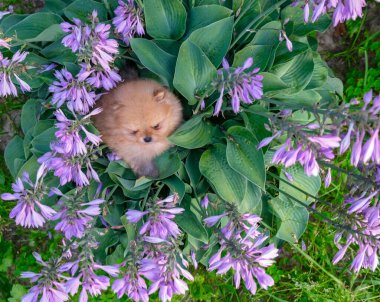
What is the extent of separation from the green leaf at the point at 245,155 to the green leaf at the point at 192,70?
0.32 metres

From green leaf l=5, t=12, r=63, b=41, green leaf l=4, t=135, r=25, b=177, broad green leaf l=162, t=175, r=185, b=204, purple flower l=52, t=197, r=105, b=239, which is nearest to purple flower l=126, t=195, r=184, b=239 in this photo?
purple flower l=52, t=197, r=105, b=239

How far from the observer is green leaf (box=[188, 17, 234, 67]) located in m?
2.45

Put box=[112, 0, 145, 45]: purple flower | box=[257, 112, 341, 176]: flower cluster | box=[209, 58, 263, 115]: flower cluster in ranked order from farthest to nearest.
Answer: box=[112, 0, 145, 45]: purple flower
box=[209, 58, 263, 115]: flower cluster
box=[257, 112, 341, 176]: flower cluster

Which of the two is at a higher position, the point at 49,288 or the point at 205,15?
the point at 205,15

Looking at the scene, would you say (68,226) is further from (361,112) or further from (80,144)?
(361,112)

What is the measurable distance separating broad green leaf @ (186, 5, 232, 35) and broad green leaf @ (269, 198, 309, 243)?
4.10 ft

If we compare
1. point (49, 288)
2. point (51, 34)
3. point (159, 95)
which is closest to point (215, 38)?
point (159, 95)

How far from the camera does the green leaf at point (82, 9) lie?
2.79 metres

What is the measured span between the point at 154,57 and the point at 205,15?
1.42ft

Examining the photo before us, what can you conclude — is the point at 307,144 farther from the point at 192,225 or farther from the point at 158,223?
the point at 192,225

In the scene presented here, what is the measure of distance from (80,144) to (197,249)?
1.16m

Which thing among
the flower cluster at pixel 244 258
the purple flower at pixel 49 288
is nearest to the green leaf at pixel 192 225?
the flower cluster at pixel 244 258

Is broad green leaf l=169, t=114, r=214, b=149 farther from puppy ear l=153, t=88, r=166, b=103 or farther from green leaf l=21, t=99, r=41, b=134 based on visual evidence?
green leaf l=21, t=99, r=41, b=134

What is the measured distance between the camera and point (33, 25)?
9.42ft
